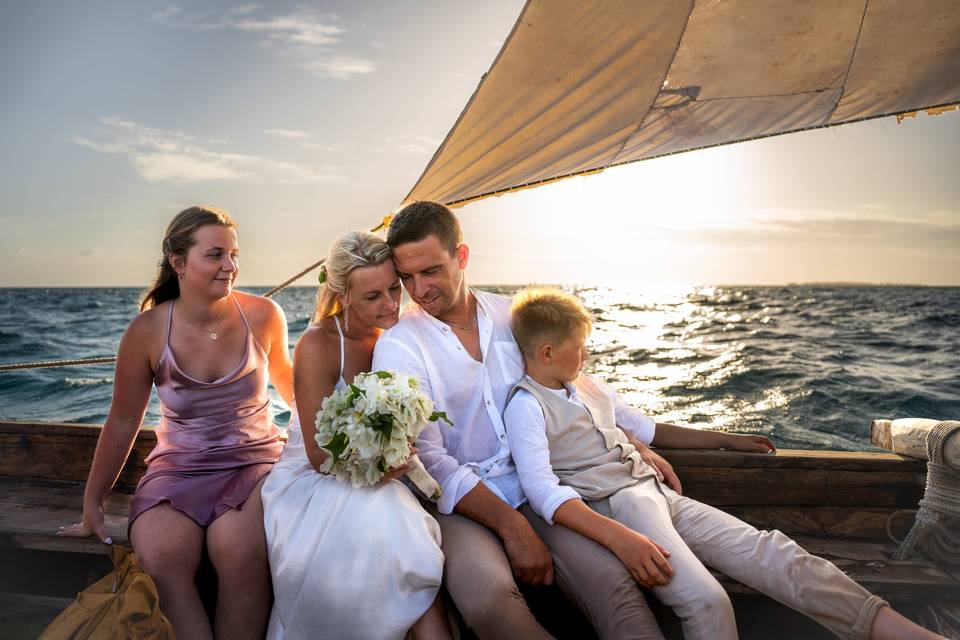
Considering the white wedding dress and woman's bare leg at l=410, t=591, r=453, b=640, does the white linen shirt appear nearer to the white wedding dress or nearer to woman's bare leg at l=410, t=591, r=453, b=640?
the white wedding dress

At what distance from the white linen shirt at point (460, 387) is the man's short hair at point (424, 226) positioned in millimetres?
327

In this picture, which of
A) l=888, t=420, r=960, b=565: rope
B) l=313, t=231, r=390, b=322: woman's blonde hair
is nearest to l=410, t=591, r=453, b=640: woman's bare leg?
l=313, t=231, r=390, b=322: woman's blonde hair

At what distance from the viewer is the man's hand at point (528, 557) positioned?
8.70 ft

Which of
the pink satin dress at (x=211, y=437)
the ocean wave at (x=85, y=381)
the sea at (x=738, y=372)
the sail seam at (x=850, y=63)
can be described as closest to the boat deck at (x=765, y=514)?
the pink satin dress at (x=211, y=437)

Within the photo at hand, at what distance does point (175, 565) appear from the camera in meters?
2.77

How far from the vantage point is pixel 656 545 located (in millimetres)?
2602

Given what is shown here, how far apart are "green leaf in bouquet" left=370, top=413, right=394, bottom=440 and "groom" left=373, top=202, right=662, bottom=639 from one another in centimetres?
40

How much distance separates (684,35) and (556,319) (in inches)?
99.8

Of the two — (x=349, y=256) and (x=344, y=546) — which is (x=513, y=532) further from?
(x=349, y=256)

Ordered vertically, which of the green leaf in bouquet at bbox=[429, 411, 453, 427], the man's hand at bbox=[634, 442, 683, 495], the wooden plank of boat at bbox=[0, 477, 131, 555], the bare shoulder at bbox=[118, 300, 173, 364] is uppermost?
the bare shoulder at bbox=[118, 300, 173, 364]

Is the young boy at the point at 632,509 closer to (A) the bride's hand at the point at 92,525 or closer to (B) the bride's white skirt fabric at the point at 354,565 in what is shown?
(B) the bride's white skirt fabric at the point at 354,565

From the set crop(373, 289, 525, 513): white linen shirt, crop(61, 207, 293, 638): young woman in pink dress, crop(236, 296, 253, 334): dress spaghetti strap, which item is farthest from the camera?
crop(236, 296, 253, 334): dress spaghetti strap

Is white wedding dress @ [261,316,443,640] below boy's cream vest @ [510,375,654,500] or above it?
below

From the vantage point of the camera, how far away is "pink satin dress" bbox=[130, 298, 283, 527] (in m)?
3.03
